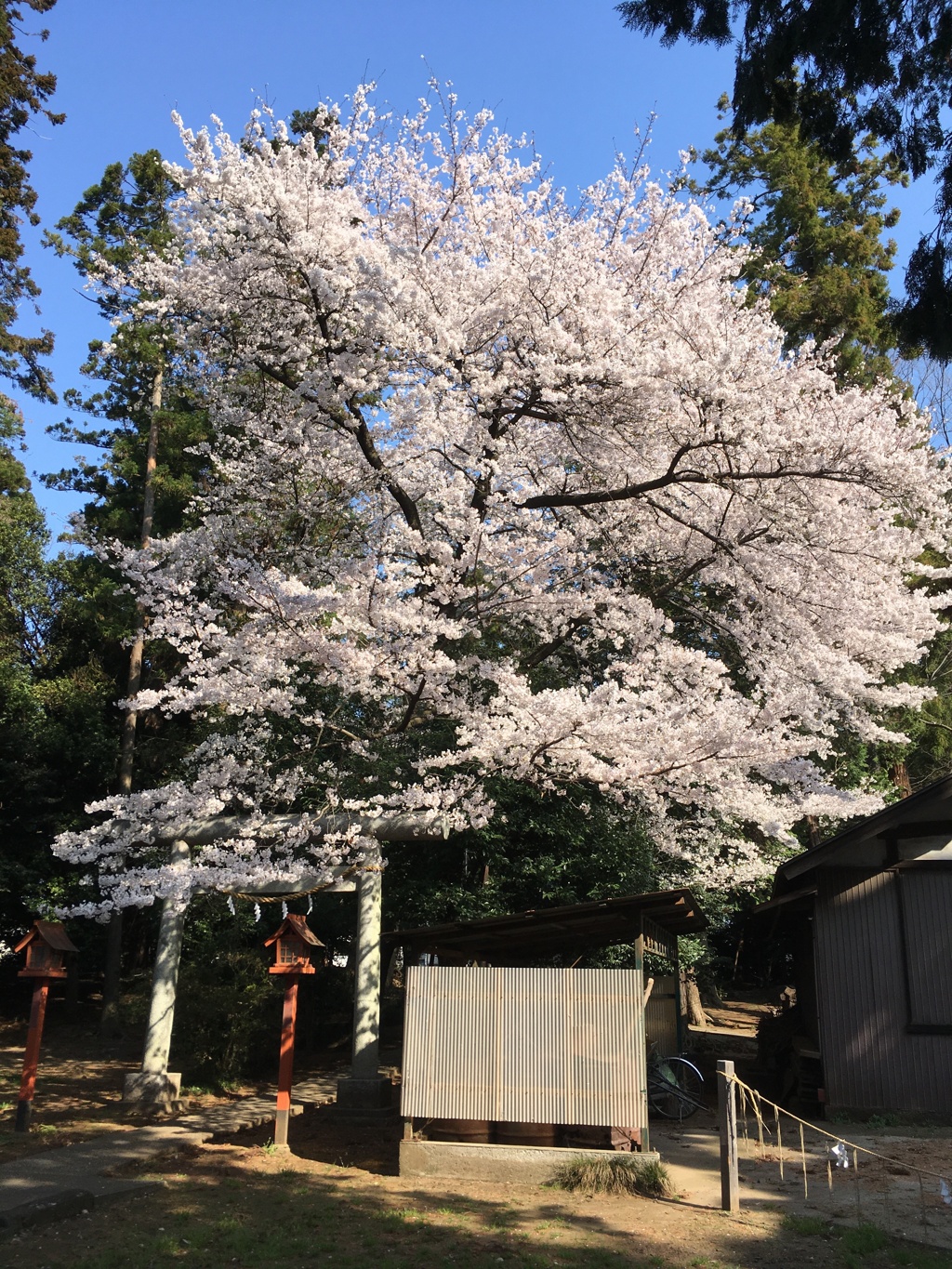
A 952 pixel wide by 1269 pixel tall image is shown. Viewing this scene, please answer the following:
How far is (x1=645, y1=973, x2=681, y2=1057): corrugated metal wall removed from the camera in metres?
Answer: 13.0

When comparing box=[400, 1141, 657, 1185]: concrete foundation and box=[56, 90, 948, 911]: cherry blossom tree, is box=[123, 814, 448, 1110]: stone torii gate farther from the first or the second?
box=[400, 1141, 657, 1185]: concrete foundation

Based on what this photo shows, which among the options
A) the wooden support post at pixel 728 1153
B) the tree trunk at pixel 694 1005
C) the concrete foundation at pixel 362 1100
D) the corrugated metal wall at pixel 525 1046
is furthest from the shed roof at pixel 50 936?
the tree trunk at pixel 694 1005

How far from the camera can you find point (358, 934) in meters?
11.5

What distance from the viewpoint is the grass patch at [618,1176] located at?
24.5 feet

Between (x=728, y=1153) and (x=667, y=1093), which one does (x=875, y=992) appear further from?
(x=728, y=1153)

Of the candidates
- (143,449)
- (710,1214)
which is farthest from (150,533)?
(710,1214)

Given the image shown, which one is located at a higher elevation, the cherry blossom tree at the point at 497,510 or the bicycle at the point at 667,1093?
the cherry blossom tree at the point at 497,510

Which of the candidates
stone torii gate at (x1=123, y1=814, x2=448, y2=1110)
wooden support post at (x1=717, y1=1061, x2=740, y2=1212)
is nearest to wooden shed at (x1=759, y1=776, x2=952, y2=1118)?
wooden support post at (x1=717, y1=1061, x2=740, y2=1212)

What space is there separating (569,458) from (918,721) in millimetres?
9585

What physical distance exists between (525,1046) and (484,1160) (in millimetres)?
1008

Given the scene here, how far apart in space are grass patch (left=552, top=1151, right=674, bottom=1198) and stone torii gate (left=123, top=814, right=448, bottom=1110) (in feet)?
13.0

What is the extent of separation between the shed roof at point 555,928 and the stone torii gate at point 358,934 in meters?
0.65

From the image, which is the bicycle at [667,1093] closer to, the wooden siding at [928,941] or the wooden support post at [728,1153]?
the wooden siding at [928,941]

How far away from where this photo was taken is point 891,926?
1061 centimetres
